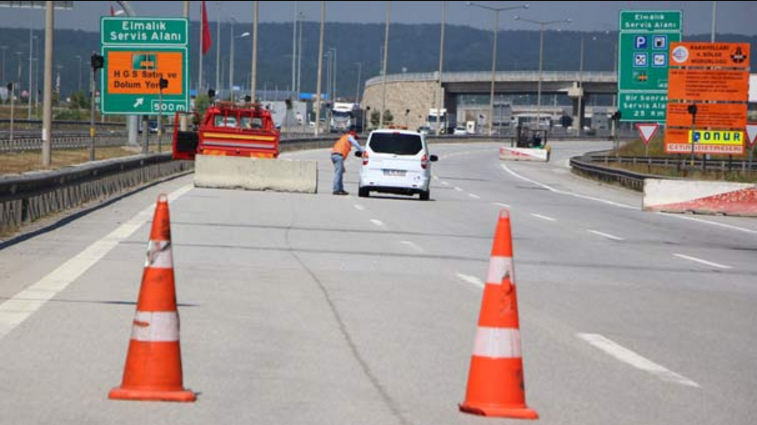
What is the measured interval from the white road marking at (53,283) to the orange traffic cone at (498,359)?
3.71m

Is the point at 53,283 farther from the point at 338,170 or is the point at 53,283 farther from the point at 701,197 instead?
the point at 701,197

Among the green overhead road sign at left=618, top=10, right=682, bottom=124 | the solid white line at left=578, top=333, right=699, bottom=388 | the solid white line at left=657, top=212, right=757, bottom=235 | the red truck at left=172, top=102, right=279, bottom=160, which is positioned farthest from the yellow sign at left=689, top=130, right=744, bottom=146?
the solid white line at left=578, top=333, right=699, bottom=388

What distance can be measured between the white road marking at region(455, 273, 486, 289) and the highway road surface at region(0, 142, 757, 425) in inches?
0.5

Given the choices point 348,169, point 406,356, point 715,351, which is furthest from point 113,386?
point 348,169

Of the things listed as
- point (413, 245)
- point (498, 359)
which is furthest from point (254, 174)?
point (498, 359)

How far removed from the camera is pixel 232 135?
41.4 m

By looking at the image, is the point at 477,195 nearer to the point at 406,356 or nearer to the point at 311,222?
the point at 311,222

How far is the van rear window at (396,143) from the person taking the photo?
3459 centimetres

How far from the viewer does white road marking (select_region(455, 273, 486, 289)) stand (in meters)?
14.8

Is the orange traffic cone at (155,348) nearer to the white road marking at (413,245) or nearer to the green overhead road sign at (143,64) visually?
the white road marking at (413,245)

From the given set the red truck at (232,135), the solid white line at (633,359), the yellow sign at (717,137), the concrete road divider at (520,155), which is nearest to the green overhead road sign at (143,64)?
the red truck at (232,135)

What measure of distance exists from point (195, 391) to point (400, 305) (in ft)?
15.4

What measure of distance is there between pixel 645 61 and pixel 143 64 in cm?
1840

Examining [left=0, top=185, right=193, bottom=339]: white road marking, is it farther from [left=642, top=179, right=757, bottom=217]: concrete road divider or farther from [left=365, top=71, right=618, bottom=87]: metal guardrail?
[left=365, top=71, right=618, bottom=87]: metal guardrail
